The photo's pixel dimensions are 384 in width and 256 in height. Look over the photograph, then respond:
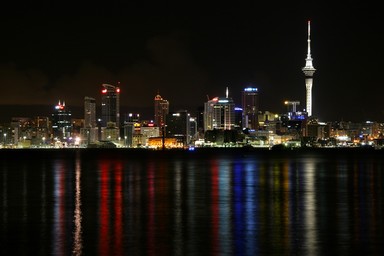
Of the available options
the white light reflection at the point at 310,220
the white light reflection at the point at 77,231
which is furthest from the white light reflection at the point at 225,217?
the white light reflection at the point at 77,231

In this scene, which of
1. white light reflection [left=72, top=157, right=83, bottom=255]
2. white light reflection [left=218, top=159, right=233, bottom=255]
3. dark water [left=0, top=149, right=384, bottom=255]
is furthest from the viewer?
white light reflection [left=218, top=159, right=233, bottom=255]

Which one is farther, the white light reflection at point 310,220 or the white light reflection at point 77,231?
the white light reflection at point 310,220

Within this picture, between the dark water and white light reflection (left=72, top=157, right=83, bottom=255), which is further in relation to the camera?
the dark water

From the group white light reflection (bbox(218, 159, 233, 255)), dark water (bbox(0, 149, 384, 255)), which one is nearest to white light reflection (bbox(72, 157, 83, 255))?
dark water (bbox(0, 149, 384, 255))

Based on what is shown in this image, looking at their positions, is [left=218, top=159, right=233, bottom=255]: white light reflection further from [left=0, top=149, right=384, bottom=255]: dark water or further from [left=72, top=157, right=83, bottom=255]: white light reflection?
[left=72, top=157, right=83, bottom=255]: white light reflection

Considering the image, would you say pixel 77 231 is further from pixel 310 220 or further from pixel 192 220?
pixel 310 220

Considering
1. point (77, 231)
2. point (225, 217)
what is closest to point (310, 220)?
point (225, 217)

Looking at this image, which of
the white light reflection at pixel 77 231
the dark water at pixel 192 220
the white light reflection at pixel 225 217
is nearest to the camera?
the white light reflection at pixel 77 231

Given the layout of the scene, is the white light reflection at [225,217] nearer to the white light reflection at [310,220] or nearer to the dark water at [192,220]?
the dark water at [192,220]

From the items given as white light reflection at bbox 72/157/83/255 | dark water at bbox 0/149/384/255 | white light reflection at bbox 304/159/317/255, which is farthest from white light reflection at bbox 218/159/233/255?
white light reflection at bbox 72/157/83/255

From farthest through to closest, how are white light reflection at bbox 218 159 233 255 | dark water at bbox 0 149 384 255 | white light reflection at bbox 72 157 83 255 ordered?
white light reflection at bbox 218 159 233 255 < dark water at bbox 0 149 384 255 < white light reflection at bbox 72 157 83 255

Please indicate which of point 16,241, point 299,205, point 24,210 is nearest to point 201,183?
point 299,205

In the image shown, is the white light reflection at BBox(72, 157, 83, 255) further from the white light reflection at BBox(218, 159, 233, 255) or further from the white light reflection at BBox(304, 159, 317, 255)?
the white light reflection at BBox(304, 159, 317, 255)

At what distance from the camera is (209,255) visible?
793 inches
